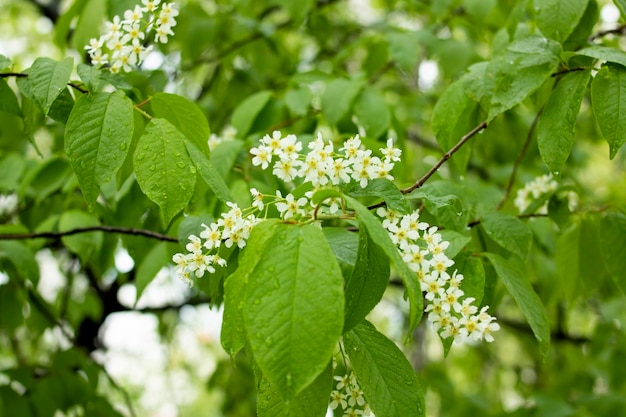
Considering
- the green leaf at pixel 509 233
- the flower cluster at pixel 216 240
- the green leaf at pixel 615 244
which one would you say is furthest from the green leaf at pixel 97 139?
the green leaf at pixel 615 244

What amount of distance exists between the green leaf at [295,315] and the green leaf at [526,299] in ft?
1.88

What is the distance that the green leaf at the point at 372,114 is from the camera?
6.73 feet

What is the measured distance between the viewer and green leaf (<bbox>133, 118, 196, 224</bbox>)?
1.19 meters

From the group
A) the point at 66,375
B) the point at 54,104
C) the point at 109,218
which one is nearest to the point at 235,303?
the point at 54,104

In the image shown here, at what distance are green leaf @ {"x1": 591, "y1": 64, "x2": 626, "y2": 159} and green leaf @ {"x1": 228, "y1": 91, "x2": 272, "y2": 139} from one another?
42.4 inches

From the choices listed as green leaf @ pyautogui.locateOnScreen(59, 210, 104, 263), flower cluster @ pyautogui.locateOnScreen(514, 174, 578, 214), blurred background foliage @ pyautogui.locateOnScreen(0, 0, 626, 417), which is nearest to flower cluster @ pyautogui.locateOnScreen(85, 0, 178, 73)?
blurred background foliage @ pyautogui.locateOnScreen(0, 0, 626, 417)

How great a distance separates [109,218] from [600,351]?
2560mm

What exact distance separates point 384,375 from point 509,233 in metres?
0.67

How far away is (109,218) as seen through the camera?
207 cm

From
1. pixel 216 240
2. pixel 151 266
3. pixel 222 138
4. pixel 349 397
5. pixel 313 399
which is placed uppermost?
pixel 216 240

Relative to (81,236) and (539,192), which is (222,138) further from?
(539,192)

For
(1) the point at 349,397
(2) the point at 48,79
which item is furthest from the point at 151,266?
(1) the point at 349,397

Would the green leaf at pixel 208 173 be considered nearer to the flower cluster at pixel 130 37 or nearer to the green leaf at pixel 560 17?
the flower cluster at pixel 130 37

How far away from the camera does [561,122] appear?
1378mm
